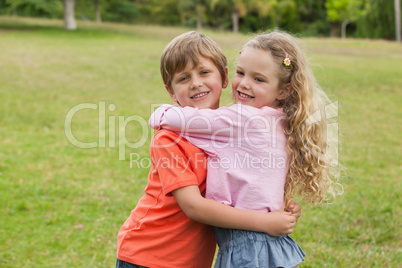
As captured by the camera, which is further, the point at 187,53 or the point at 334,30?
the point at 334,30

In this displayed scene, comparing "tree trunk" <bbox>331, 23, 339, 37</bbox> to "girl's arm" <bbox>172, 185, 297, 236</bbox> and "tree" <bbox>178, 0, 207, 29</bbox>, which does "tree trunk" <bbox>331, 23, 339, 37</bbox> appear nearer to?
"tree" <bbox>178, 0, 207, 29</bbox>

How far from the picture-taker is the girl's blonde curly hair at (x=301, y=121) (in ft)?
6.73

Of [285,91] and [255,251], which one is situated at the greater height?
[285,91]

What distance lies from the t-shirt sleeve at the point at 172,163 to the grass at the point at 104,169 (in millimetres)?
728

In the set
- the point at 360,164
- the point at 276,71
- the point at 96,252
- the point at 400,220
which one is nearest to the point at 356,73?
the point at 360,164

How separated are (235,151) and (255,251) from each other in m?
0.41

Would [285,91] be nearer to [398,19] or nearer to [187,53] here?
[187,53]

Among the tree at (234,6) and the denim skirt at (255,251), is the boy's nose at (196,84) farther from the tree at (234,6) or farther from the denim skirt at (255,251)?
the tree at (234,6)

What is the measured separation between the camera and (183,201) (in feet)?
6.21

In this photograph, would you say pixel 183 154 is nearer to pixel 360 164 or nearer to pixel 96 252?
pixel 96 252

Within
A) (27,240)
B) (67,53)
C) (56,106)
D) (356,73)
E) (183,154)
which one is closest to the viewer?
(183,154)

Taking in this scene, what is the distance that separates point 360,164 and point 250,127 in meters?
4.84

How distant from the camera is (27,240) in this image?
13.4 feet

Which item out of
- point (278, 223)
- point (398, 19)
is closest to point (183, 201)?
point (278, 223)
